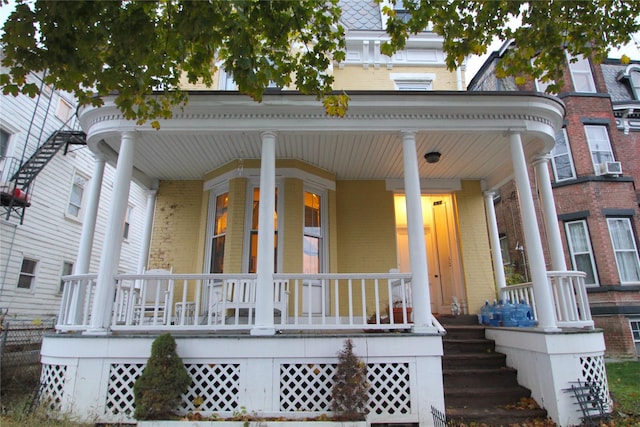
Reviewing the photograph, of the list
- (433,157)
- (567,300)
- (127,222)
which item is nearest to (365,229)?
(433,157)

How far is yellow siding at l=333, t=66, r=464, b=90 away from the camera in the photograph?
930 cm

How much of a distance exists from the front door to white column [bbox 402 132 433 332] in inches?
119

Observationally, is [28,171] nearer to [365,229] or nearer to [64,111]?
[64,111]

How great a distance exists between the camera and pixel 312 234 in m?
7.60

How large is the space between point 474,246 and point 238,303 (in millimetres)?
5261

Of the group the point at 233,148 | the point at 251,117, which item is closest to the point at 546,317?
the point at 251,117

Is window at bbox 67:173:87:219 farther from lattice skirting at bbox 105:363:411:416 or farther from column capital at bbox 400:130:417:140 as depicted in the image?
column capital at bbox 400:130:417:140

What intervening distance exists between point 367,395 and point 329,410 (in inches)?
20.6

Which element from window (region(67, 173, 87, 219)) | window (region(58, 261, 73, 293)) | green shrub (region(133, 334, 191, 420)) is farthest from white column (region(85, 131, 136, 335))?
window (region(58, 261, 73, 293))

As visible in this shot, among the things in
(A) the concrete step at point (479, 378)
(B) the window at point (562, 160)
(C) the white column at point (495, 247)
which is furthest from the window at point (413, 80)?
(A) the concrete step at point (479, 378)

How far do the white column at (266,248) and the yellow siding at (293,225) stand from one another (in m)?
1.80

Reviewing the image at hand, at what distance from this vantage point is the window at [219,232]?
763cm

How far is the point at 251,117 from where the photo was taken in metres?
5.74

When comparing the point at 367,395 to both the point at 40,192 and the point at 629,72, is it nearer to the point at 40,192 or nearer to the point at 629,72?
the point at 40,192
